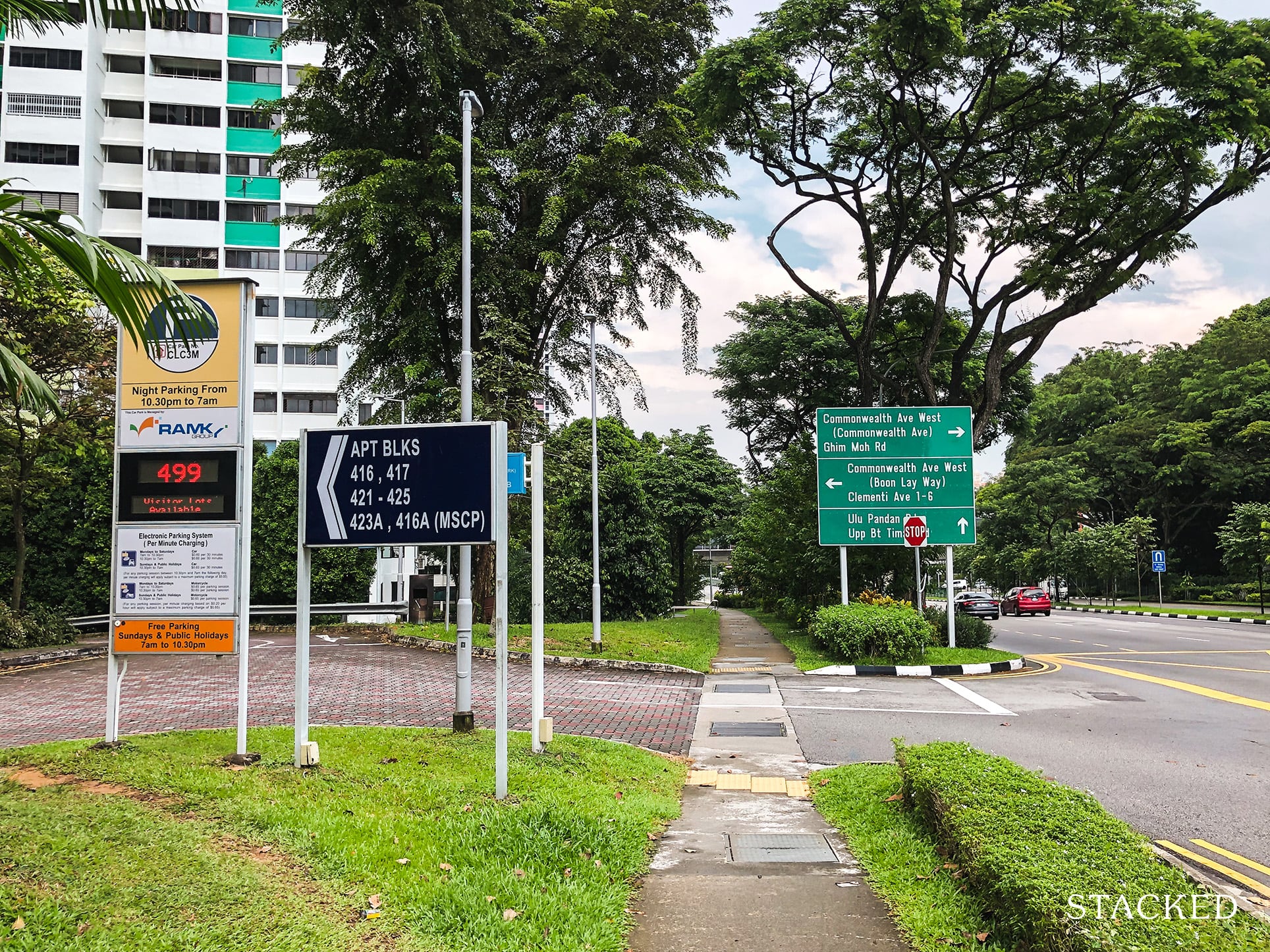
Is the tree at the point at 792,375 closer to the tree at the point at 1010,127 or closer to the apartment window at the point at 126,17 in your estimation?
the tree at the point at 1010,127

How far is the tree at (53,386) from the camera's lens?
1811 cm

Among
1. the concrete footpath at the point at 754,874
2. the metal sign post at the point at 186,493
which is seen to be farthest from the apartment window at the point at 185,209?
the concrete footpath at the point at 754,874

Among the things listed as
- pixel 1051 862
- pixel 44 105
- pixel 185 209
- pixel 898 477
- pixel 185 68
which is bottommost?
pixel 1051 862

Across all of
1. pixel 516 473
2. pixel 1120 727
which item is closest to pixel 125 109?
pixel 516 473

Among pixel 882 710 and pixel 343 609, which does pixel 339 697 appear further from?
pixel 343 609

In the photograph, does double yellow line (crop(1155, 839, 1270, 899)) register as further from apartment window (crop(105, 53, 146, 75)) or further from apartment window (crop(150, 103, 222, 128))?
apartment window (crop(105, 53, 146, 75))

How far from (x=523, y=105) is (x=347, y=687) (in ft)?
45.8

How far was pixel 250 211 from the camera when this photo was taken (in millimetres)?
42531

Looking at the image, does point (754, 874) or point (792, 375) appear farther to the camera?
point (792, 375)

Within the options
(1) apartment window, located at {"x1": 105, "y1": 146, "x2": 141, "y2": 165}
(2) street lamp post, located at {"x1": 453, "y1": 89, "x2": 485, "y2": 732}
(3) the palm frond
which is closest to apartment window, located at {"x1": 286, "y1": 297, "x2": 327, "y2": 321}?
(1) apartment window, located at {"x1": 105, "y1": 146, "x2": 141, "y2": 165}

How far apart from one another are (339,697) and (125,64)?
Result: 137 feet

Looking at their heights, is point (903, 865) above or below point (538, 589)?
below

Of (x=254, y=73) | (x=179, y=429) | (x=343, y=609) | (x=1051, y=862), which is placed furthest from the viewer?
(x=254, y=73)

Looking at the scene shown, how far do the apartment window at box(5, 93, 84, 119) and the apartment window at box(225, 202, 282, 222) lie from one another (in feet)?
23.1
